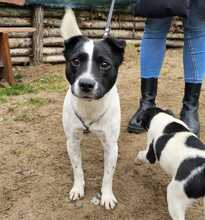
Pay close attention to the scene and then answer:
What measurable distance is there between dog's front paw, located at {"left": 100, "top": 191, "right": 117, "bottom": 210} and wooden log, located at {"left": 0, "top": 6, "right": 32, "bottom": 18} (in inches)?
156

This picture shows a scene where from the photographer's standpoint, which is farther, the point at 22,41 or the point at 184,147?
the point at 22,41

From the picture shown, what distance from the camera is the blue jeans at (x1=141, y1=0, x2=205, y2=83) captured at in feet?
13.3

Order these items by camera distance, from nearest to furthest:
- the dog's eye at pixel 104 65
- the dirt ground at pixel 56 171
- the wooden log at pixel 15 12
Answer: the dog's eye at pixel 104 65 < the dirt ground at pixel 56 171 < the wooden log at pixel 15 12

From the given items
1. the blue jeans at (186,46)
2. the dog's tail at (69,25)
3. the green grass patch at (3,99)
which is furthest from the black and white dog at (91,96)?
the green grass patch at (3,99)

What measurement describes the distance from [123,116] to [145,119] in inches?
38.5

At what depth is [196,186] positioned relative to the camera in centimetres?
272

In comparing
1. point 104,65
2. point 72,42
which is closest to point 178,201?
point 104,65

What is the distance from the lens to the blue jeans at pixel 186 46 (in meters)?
4.05

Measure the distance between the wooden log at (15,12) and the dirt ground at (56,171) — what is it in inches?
67.7

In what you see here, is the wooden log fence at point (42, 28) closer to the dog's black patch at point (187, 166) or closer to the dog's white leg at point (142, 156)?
the dog's white leg at point (142, 156)

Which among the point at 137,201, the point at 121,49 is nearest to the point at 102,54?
the point at 121,49

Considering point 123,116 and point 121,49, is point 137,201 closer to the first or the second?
point 121,49

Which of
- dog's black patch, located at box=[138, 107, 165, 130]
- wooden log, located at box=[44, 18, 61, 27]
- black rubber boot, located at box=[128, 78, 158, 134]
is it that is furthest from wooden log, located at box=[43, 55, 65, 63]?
dog's black patch, located at box=[138, 107, 165, 130]

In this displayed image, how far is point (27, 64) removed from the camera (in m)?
6.88
